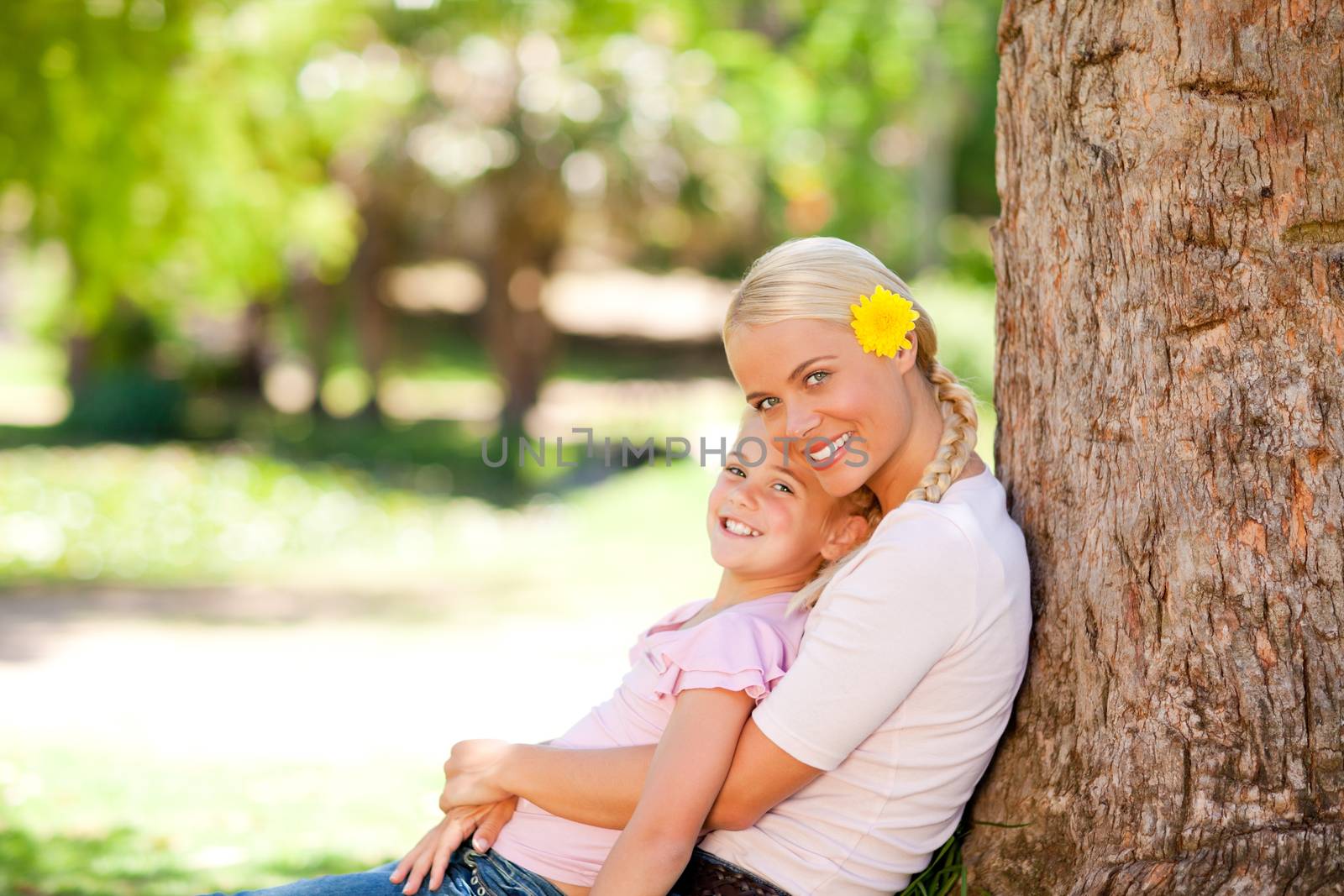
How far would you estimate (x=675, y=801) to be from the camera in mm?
2252

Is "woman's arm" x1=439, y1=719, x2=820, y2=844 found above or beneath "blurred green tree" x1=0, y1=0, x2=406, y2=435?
beneath

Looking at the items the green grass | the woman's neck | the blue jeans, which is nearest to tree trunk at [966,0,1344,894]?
the woman's neck

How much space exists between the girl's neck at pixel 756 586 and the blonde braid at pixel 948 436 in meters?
0.30

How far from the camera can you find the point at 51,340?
29.9 m

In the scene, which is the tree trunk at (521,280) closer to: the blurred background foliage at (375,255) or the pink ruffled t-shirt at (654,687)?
the blurred background foliage at (375,255)

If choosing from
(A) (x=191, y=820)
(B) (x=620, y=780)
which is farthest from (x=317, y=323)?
(B) (x=620, y=780)

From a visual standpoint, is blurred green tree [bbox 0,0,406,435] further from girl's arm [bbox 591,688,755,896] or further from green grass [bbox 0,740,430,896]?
girl's arm [bbox 591,688,755,896]

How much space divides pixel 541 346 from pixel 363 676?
1343cm

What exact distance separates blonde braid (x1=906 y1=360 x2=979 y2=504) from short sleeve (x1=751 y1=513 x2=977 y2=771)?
0.15 m

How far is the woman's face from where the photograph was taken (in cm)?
240

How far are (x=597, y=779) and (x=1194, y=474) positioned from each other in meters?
1.22

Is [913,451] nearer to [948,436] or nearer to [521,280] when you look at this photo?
[948,436]

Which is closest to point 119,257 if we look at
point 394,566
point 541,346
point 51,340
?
point 394,566

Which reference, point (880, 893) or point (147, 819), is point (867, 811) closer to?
point (880, 893)
